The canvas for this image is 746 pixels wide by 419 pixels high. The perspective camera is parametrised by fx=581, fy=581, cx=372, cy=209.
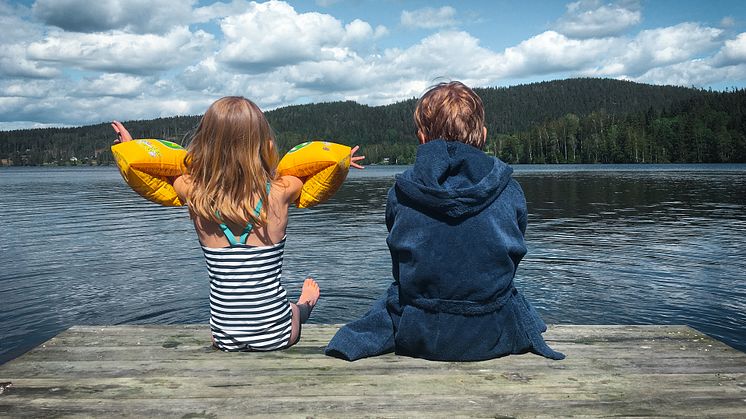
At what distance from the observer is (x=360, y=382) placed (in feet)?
12.6

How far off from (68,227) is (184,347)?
22.2 meters

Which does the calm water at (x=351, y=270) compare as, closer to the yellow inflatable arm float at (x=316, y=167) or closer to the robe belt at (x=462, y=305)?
the yellow inflatable arm float at (x=316, y=167)

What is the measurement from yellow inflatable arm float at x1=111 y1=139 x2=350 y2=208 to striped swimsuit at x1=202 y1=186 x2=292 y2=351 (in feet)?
1.49

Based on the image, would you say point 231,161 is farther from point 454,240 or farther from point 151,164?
point 454,240

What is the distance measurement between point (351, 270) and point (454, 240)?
1055 cm

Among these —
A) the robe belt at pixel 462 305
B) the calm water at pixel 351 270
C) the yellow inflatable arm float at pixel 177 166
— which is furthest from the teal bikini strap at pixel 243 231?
the calm water at pixel 351 270

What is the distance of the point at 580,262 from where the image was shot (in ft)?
49.9

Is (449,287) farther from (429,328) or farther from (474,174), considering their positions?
(474,174)

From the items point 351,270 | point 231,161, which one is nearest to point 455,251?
point 231,161

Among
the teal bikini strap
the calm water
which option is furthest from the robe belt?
the calm water

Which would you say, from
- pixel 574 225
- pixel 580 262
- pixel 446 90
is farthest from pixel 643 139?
pixel 446 90

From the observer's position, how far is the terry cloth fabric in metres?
3.92

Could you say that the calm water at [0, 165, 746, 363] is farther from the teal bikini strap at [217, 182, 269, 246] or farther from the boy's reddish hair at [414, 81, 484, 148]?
the boy's reddish hair at [414, 81, 484, 148]

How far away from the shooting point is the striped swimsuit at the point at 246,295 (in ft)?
13.8
